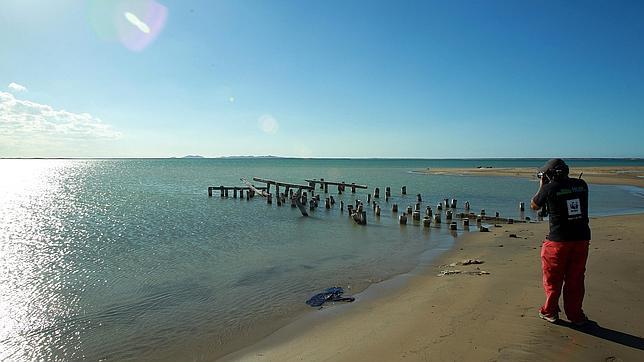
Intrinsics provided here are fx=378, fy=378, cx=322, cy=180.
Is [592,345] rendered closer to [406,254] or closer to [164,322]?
[164,322]

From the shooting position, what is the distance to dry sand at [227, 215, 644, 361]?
5070mm

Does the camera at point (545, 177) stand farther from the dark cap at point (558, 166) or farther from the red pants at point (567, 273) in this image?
the red pants at point (567, 273)

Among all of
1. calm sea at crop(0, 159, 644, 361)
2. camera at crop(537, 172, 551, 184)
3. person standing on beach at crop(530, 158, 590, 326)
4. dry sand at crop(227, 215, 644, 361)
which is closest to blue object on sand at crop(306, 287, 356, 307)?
calm sea at crop(0, 159, 644, 361)

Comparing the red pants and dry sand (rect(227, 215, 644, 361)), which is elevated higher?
the red pants

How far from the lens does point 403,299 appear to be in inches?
333

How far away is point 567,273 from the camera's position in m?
5.45

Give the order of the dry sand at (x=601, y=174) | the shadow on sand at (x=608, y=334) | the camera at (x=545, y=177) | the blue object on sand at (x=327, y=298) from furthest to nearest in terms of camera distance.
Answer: the dry sand at (x=601, y=174)
the blue object on sand at (x=327, y=298)
the camera at (x=545, y=177)
the shadow on sand at (x=608, y=334)

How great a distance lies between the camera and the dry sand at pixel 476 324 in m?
5.07

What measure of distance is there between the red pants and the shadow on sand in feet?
0.41

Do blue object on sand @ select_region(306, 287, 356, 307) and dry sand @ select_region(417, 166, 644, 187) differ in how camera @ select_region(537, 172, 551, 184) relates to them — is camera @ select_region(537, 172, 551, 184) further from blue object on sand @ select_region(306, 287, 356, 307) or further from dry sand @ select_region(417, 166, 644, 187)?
dry sand @ select_region(417, 166, 644, 187)

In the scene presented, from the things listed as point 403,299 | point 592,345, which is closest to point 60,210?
point 403,299

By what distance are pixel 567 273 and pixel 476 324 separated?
156 centimetres

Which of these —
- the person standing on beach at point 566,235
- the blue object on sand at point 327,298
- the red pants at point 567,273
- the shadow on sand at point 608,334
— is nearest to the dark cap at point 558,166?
the person standing on beach at point 566,235

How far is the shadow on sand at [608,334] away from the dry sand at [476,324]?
0.05 ft
